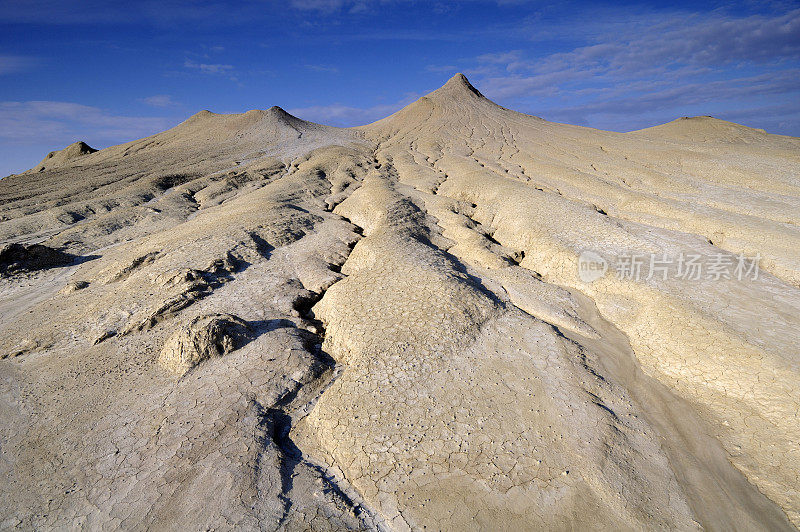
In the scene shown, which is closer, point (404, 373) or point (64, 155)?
point (404, 373)

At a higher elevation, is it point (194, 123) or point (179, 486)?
point (194, 123)

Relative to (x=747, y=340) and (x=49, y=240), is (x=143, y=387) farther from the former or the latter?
(x=49, y=240)

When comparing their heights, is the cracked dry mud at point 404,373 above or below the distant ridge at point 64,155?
below

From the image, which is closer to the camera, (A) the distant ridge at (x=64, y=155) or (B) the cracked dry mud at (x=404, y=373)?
(B) the cracked dry mud at (x=404, y=373)

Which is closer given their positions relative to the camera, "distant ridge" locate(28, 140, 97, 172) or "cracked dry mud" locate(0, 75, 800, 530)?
"cracked dry mud" locate(0, 75, 800, 530)

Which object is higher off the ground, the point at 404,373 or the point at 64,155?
the point at 64,155

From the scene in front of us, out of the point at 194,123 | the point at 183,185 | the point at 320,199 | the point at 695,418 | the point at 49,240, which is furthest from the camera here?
the point at 194,123

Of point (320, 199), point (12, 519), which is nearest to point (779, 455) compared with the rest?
point (12, 519)

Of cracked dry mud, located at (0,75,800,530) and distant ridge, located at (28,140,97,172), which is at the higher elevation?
distant ridge, located at (28,140,97,172)
